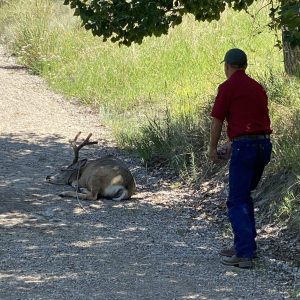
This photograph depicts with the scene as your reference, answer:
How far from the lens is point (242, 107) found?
765 cm

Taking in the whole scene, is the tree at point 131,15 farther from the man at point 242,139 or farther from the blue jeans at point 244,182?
the blue jeans at point 244,182

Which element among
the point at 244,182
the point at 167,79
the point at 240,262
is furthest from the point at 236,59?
the point at 167,79

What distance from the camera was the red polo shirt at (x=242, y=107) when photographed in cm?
765

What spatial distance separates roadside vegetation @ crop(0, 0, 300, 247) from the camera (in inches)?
421

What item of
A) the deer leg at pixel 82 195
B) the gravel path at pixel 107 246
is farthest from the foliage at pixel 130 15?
the gravel path at pixel 107 246

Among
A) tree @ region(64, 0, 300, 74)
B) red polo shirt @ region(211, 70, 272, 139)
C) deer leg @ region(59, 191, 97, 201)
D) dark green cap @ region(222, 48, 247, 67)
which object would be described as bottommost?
deer leg @ region(59, 191, 97, 201)

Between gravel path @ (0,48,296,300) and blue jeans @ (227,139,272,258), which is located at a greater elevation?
blue jeans @ (227,139,272,258)

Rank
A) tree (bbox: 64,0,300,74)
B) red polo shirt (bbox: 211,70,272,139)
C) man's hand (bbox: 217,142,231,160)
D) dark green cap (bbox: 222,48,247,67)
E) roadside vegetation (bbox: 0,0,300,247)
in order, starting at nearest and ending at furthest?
red polo shirt (bbox: 211,70,272,139)
dark green cap (bbox: 222,48,247,67)
man's hand (bbox: 217,142,231,160)
tree (bbox: 64,0,300,74)
roadside vegetation (bbox: 0,0,300,247)

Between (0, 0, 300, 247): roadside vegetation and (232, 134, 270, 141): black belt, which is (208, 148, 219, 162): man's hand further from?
(0, 0, 300, 247): roadside vegetation

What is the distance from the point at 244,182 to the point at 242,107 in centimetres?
65

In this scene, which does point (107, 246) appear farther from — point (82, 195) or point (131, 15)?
point (131, 15)

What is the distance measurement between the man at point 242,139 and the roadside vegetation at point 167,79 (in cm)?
106

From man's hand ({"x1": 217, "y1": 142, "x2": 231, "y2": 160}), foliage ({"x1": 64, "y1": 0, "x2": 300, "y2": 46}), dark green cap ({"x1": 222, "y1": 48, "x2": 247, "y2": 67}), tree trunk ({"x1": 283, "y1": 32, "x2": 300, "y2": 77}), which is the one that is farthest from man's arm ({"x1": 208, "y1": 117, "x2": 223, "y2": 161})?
tree trunk ({"x1": 283, "y1": 32, "x2": 300, "y2": 77})

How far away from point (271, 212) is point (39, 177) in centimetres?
365
